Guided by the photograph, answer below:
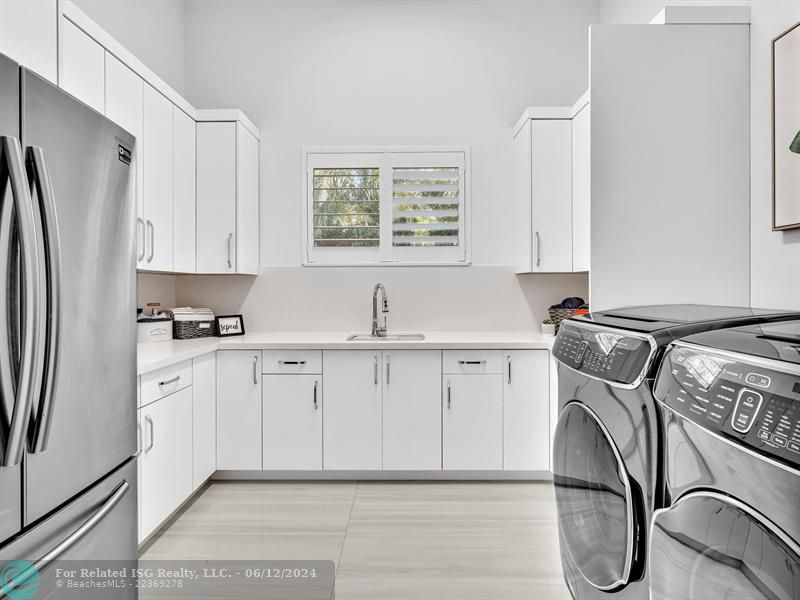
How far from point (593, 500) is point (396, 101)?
9.51 feet

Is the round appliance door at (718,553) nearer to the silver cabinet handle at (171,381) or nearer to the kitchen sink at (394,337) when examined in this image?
the silver cabinet handle at (171,381)

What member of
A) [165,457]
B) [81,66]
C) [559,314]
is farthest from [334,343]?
[81,66]

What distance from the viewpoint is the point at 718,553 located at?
0.70m

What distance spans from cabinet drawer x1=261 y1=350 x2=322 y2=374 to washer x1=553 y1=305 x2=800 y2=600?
1.64 meters

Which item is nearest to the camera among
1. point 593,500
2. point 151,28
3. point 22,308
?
point 22,308

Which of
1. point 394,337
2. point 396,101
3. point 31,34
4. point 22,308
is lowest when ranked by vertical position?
point 394,337

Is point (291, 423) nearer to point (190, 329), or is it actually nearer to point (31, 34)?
point (190, 329)

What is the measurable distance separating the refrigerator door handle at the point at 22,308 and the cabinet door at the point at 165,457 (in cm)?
114

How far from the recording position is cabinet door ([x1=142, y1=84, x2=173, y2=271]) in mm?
2525

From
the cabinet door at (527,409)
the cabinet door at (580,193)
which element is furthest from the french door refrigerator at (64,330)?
the cabinet door at (580,193)

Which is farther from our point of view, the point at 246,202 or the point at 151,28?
the point at 246,202

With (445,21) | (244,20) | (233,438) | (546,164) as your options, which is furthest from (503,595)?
(244,20)

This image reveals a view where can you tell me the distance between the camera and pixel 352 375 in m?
2.84

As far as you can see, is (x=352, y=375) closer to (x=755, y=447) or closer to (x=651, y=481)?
(x=651, y=481)
